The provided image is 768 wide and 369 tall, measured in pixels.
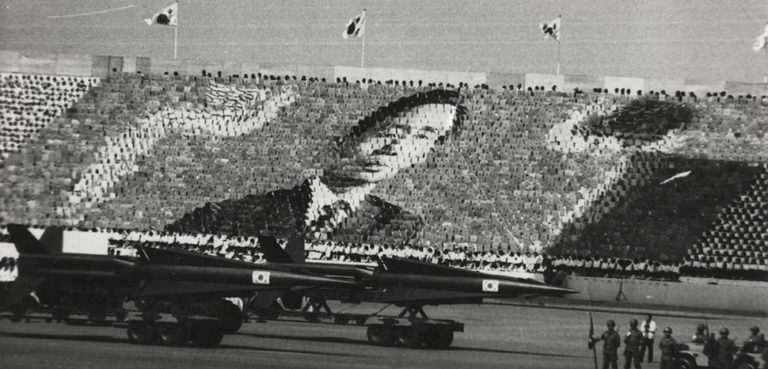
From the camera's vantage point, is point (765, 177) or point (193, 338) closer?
point (193, 338)

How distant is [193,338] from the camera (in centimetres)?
2544

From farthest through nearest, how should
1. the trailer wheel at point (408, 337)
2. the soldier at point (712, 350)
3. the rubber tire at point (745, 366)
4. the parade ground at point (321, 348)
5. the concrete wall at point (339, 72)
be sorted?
the concrete wall at point (339, 72), the trailer wheel at point (408, 337), the parade ground at point (321, 348), the soldier at point (712, 350), the rubber tire at point (745, 366)

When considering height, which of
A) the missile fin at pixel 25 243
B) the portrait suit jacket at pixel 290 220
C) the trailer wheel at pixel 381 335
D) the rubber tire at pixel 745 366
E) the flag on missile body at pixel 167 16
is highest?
the flag on missile body at pixel 167 16

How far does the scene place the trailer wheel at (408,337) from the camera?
27.0 metres

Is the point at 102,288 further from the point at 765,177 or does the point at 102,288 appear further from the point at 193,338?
the point at 765,177

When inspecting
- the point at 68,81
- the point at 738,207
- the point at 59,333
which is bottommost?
the point at 59,333

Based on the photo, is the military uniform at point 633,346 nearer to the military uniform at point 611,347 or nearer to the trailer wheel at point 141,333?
the military uniform at point 611,347

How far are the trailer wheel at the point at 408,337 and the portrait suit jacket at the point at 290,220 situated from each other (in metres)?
17.7

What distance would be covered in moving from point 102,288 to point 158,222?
1784 cm

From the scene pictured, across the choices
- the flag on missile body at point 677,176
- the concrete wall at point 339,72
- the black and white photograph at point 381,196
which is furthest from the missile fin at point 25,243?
the concrete wall at point 339,72

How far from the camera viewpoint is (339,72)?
179ft

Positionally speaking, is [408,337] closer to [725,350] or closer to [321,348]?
[321,348]

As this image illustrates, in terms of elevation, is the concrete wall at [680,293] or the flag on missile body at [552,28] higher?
the flag on missile body at [552,28]

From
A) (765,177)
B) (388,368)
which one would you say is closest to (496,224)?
(765,177)
